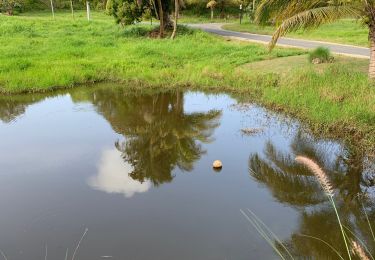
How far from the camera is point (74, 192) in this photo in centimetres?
659

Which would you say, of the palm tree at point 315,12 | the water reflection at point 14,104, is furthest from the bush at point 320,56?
the water reflection at point 14,104

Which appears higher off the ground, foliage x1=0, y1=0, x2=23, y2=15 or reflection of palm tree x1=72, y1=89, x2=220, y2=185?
foliage x1=0, y1=0, x2=23, y2=15

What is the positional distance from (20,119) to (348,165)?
7.86m

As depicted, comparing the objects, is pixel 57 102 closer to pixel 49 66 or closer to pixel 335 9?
pixel 49 66

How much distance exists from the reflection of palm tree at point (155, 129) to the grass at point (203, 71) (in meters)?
1.53

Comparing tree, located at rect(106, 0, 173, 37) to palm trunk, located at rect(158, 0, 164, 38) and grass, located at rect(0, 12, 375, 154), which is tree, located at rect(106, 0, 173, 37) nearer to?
palm trunk, located at rect(158, 0, 164, 38)

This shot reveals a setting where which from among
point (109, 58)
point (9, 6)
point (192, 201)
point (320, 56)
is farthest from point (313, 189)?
point (9, 6)

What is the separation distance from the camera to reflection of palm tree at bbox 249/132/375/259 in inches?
208

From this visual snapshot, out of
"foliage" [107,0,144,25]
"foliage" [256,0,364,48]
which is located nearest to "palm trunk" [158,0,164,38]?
"foliage" [107,0,144,25]

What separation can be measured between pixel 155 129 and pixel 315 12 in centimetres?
480

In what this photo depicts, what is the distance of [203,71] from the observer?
46.4 feet

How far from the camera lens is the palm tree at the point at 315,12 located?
994 cm

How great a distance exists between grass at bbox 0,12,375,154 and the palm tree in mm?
1569

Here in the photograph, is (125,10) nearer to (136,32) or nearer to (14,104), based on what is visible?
(136,32)
